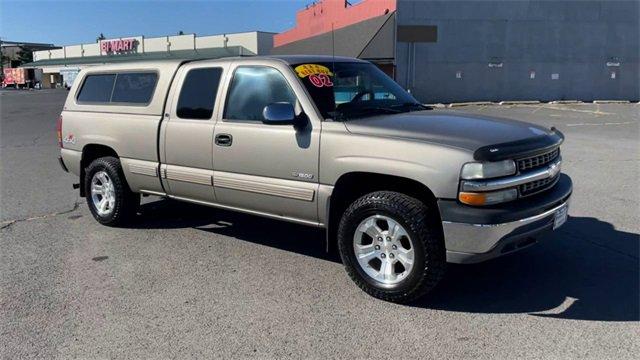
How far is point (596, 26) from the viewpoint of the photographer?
32.7 metres

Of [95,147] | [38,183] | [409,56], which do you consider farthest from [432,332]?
[409,56]

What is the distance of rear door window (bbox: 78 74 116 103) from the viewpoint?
6403mm

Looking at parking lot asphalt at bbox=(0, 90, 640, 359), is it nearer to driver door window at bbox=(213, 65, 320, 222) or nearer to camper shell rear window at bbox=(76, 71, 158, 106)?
driver door window at bbox=(213, 65, 320, 222)

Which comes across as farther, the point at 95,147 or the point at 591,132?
the point at 591,132

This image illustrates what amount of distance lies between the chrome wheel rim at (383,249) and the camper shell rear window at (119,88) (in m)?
2.88

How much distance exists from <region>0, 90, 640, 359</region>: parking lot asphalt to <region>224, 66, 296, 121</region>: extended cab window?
136 centimetres

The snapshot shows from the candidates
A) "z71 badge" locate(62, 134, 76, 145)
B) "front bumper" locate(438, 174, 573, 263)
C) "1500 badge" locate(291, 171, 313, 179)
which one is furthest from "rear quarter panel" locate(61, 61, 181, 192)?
"front bumper" locate(438, 174, 573, 263)

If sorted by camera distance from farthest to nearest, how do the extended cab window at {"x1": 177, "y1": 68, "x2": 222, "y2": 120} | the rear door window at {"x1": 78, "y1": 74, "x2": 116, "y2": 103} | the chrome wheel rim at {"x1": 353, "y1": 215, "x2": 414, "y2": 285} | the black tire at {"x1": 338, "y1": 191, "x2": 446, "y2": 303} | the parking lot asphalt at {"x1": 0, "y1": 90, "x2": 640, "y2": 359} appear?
the rear door window at {"x1": 78, "y1": 74, "x2": 116, "y2": 103} < the extended cab window at {"x1": 177, "y1": 68, "x2": 222, "y2": 120} < the chrome wheel rim at {"x1": 353, "y1": 215, "x2": 414, "y2": 285} < the black tire at {"x1": 338, "y1": 191, "x2": 446, "y2": 303} < the parking lot asphalt at {"x1": 0, "y1": 90, "x2": 640, "y2": 359}

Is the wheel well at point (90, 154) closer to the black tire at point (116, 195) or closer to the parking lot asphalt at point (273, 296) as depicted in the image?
the black tire at point (116, 195)

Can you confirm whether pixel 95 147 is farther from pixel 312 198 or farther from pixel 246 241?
pixel 312 198

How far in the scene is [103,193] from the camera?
643 cm

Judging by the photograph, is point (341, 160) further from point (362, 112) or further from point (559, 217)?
point (559, 217)

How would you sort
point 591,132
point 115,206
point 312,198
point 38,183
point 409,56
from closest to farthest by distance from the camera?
1. point 312,198
2. point 115,206
3. point 38,183
4. point 591,132
5. point 409,56

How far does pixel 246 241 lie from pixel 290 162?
1.45 meters
